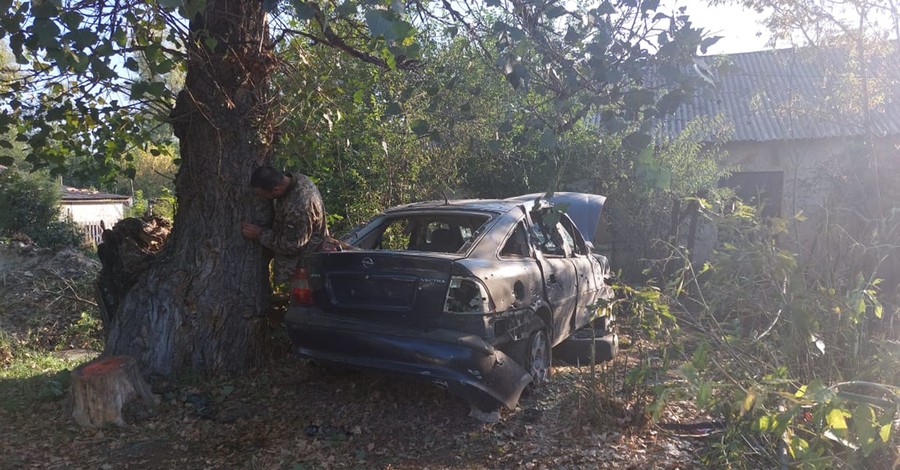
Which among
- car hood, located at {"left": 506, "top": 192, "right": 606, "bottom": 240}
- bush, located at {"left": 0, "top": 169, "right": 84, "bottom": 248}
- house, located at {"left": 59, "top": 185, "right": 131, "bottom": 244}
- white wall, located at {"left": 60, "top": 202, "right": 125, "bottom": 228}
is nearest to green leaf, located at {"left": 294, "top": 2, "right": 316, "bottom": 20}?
car hood, located at {"left": 506, "top": 192, "right": 606, "bottom": 240}

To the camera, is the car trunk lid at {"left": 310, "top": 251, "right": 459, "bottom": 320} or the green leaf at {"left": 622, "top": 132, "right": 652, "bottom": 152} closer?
the green leaf at {"left": 622, "top": 132, "right": 652, "bottom": 152}

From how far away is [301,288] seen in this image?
517 cm

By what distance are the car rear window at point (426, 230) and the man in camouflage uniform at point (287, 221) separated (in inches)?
16.6

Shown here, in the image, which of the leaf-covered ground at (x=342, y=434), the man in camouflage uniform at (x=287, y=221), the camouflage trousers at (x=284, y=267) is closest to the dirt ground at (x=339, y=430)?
the leaf-covered ground at (x=342, y=434)

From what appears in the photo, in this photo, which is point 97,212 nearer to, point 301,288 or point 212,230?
point 212,230

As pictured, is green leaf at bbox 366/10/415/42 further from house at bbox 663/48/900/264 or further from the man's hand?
the man's hand

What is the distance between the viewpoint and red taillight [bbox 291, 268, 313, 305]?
5.12 metres

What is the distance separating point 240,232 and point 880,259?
4854 millimetres

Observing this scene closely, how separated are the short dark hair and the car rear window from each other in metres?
0.85

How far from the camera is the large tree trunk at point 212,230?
18.1ft

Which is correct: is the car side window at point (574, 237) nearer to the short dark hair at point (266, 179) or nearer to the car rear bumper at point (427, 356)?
the car rear bumper at point (427, 356)

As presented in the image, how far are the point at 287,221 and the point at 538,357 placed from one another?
7.82 ft

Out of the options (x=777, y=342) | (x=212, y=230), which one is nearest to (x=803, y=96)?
(x=777, y=342)

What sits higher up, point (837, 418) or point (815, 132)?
point (815, 132)
